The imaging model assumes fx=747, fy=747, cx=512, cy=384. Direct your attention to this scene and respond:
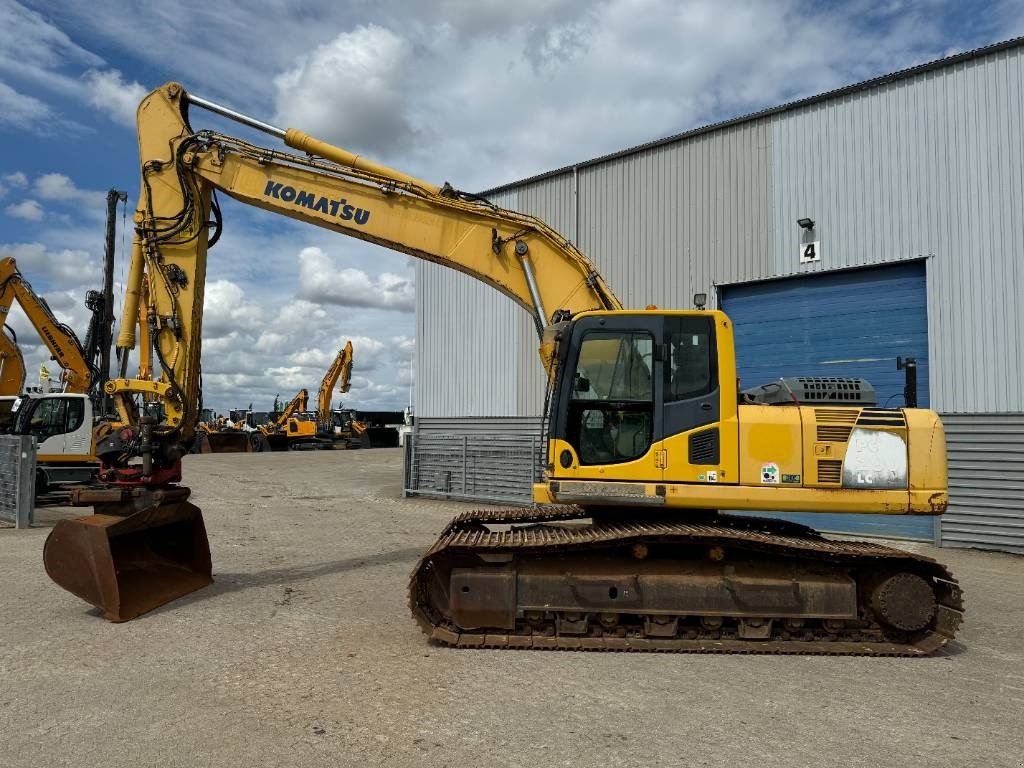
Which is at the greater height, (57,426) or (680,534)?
(57,426)

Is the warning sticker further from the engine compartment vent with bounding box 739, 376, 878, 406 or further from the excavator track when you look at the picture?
the engine compartment vent with bounding box 739, 376, 878, 406

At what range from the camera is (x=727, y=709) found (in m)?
4.86

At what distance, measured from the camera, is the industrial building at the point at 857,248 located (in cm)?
1163

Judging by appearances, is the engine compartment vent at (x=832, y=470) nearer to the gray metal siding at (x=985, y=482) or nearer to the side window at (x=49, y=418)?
the gray metal siding at (x=985, y=482)

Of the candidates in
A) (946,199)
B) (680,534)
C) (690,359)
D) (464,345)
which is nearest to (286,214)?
(690,359)

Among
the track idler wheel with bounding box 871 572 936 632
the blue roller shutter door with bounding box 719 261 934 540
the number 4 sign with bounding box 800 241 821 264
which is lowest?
the track idler wheel with bounding box 871 572 936 632

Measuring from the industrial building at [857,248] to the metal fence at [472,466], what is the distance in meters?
0.05

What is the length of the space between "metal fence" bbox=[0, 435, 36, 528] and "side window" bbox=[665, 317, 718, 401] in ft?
37.4

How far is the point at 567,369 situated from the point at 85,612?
5.15m

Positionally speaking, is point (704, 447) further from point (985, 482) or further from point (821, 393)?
point (985, 482)

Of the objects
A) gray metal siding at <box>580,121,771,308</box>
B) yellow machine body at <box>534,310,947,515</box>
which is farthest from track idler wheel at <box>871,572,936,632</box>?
gray metal siding at <box>580,121,771,308</box>

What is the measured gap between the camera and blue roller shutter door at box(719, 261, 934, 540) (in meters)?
12.5

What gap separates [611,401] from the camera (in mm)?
6441

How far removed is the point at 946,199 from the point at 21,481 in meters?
16.2
